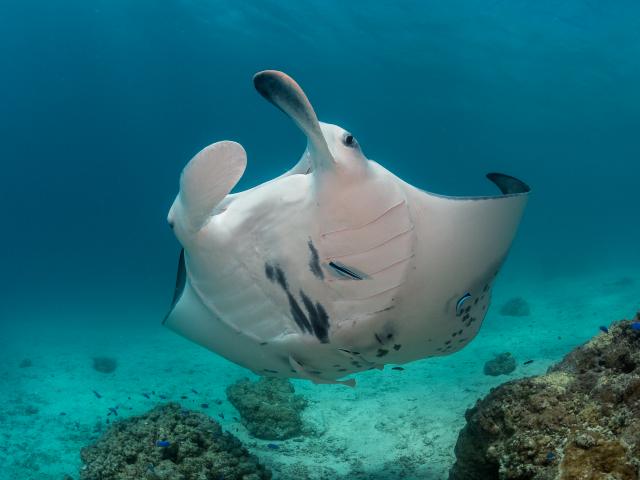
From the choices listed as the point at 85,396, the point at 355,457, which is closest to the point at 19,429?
the point at 85,396

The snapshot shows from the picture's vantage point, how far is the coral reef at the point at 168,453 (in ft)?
12.6

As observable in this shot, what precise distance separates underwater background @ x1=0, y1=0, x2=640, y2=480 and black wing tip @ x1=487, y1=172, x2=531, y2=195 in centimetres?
319

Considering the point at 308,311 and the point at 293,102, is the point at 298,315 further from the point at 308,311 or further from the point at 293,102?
the point at 293,102

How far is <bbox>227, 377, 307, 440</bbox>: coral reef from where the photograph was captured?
6.43 m

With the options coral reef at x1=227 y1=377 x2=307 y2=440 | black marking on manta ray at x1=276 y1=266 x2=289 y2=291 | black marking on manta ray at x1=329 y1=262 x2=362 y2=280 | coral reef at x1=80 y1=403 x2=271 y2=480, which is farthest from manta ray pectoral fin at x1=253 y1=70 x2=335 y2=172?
coral reef at x1=227 y1=377 x2=307 y2=440

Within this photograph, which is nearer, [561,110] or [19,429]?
[19,429]

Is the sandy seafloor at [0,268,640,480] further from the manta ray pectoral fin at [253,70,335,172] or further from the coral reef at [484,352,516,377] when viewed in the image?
the manta ray pectoral fin at [253,70,335,172]

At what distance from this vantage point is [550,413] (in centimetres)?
238

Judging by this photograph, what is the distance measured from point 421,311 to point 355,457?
11.4ft

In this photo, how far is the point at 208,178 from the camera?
7.61 feet

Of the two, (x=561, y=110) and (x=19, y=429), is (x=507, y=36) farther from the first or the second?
(x=19, y=429)

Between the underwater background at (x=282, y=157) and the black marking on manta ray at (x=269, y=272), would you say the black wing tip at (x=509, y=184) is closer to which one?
the black marking on manta ray at (x=269, y=272)

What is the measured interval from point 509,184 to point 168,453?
12.6 feet

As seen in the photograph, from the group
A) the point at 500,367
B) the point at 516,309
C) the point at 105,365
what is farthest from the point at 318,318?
the point at 516,309
